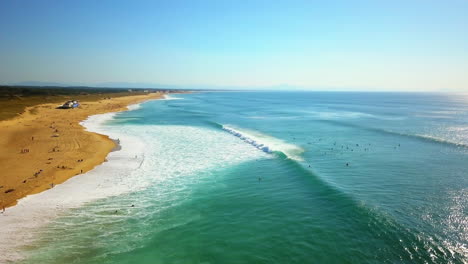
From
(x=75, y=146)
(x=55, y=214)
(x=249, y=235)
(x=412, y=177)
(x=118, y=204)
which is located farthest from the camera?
(x=75, y=146)

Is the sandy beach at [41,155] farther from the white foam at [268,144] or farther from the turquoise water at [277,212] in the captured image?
the white foam at [268,144]

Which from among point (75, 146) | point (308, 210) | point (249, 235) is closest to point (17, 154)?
point (75, 146)

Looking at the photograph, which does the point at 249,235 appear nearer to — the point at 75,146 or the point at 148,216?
the point at 148,216

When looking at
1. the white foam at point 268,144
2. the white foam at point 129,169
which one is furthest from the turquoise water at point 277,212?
the white foam at point 268,144

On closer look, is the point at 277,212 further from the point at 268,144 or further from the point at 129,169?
the point at 268,144

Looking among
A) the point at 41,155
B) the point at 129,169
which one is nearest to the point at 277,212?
the point at 129,169

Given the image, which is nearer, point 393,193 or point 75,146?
point 393,193

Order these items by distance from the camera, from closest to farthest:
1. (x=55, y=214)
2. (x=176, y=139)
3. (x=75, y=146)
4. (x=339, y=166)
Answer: (x=55, y=214)
(x=339, y=166)
(x=75, y=146)
(x=176, y=139)
